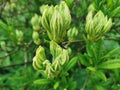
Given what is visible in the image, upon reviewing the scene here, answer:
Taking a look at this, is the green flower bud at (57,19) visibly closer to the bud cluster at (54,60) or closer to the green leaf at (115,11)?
the bud cluster at (54,60)

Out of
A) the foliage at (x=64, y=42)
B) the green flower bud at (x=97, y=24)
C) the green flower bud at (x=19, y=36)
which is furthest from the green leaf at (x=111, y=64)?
the green flower bud at (x=19, y=36)

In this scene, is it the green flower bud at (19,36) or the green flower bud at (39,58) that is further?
the green flower bud at (19,36)

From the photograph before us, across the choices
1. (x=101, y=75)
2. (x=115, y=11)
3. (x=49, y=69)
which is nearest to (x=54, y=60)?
(x=49, y=69)

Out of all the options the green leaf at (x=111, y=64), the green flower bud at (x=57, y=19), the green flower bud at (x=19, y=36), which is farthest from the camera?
the green flower bud at (x=19, y=36)

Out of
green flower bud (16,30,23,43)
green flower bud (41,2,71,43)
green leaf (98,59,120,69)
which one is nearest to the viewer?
green flower bud (41,2,71,43)

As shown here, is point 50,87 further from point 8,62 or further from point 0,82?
point 8,62

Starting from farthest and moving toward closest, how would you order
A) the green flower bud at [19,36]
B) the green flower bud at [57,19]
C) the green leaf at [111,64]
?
the green flower bud at [19,36]
the green leaf at [111,64]
the green flower bud at [57,19]

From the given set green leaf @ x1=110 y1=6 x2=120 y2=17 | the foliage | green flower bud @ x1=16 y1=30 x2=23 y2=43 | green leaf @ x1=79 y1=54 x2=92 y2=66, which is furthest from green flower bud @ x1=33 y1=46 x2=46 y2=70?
green flower bud @ x1=16 y1=30 x2=23 y2=43

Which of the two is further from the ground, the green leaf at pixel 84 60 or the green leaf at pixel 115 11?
the green leaf at pixel 115 11

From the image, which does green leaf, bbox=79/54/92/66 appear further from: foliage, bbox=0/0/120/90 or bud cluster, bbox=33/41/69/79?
bud cluster, bbox=33/41/69/79

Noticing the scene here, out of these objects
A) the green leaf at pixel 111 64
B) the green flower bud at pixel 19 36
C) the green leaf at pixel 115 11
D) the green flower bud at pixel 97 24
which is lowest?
the green leaf at pixel 111 64
